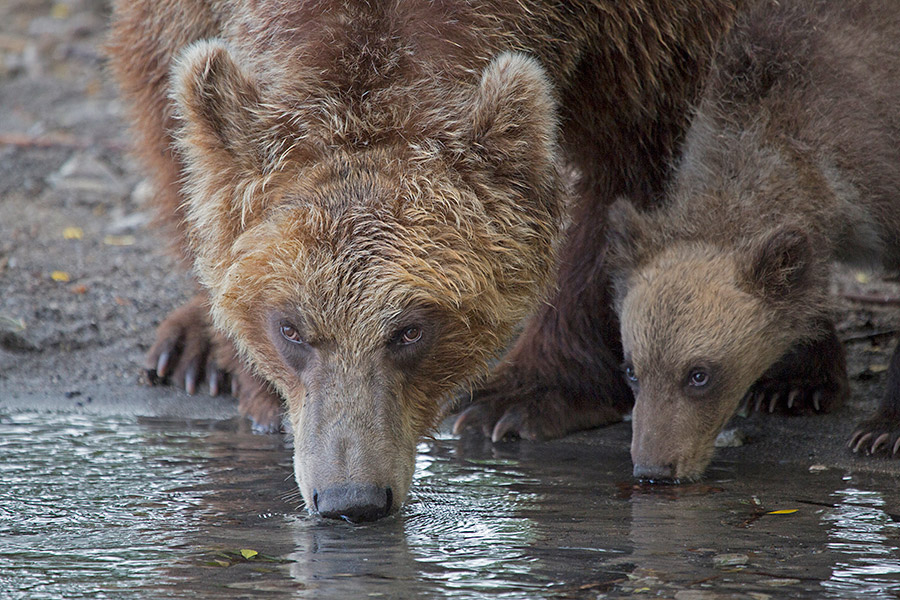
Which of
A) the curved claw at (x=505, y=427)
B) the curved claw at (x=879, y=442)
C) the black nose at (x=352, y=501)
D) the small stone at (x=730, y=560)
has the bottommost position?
the small stone at (x=730, y=560)

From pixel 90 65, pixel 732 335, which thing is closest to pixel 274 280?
pixel 732 335

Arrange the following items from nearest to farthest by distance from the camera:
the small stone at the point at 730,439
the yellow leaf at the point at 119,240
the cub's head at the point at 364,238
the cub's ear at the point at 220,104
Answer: the cub's head at the point at 364,238, the cub's ear at the point at 220,104, the small stone at the point at 730,439, the yellow leaf at the point at 119,240

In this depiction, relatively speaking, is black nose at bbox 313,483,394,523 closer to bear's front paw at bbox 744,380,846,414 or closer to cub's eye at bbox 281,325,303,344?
cub's eye at bbox 281,325,303,344

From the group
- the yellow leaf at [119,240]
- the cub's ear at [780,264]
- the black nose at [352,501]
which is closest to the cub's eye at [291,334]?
the black nose at [352,501]

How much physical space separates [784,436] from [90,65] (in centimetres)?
981

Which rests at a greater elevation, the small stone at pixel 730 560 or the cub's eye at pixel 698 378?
the cub's eye at pixel 698 378

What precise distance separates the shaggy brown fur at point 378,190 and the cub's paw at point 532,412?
105 cm

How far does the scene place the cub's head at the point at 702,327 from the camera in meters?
5.60

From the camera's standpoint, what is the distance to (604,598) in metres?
3.76

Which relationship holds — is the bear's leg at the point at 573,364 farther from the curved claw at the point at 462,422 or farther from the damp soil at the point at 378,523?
the damp soil at the point at 378,523

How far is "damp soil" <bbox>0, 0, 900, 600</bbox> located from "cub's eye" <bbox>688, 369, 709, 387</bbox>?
0.38m

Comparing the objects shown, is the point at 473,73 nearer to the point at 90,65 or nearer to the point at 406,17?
the point at 406,17

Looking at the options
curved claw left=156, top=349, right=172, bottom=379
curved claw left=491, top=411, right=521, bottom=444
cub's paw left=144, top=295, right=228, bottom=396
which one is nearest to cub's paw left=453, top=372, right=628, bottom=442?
curved claw left=491, top=411, right=521, bottom=444

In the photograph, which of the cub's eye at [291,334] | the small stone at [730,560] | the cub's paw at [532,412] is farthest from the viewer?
the cub's paw at [532,412]
